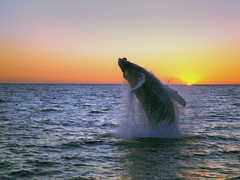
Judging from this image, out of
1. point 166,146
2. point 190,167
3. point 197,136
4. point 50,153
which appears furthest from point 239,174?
point 50,153

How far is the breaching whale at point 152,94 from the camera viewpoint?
32.8ft

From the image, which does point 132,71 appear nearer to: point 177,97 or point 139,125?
point 177,97

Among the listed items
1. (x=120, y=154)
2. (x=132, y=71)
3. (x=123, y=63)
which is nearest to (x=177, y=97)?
(x=132, y=71)

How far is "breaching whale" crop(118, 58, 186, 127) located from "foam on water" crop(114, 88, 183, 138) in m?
0.26

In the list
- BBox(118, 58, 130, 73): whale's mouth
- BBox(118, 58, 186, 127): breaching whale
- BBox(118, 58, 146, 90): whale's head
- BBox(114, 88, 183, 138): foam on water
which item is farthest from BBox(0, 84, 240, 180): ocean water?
BBox(118, 58, 130, 73): whale's mouth

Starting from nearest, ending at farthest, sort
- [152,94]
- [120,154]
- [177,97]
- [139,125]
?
[120,154] → [152,94] → [177,97] → [139,125]

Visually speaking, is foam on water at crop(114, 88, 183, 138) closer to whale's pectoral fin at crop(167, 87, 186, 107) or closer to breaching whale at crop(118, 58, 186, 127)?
breaching whale at crop(118, 58, 186, 127)

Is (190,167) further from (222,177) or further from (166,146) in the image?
(166,146)

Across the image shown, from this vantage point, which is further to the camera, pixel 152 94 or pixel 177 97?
pixel 177 97

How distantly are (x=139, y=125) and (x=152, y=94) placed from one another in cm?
227

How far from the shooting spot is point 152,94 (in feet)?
34.4

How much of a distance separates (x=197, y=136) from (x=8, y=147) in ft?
27.8

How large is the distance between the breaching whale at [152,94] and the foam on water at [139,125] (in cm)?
26

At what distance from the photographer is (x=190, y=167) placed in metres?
7.30
